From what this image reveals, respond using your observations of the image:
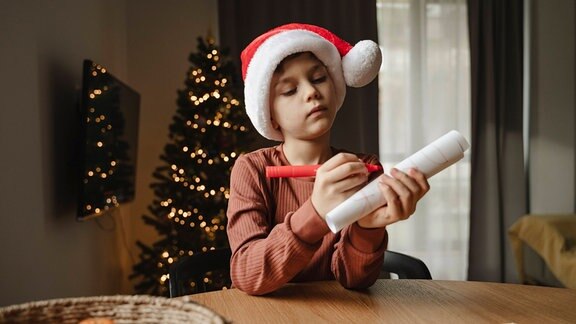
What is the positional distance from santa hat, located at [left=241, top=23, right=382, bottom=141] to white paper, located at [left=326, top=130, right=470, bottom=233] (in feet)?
0.95

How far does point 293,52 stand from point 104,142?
1628mm

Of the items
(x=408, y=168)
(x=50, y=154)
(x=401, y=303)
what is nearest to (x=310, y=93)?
(x=408, y=168)

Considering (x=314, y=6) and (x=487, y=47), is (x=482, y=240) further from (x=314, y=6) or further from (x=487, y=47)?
(x=314, y=6)

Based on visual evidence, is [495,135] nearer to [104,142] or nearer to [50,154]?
[104,142]

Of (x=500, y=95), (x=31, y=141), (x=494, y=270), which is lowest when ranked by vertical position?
(x=494, y=270)

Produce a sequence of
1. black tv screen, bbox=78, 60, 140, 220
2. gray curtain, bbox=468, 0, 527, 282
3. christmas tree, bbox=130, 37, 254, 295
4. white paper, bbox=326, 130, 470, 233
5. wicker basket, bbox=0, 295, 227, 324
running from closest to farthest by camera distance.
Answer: wicker basket, bbox=0, 295, 227, 324 → white paper, bbox=326, 130, 470, 233 → black tv screen, bbox=78, 60, 140, 220 → christmas tree, bbox=130, 37, 254, 295 → gray curtain, bbox=468, 0, 527, 282

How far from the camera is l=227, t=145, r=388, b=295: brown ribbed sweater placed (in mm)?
912

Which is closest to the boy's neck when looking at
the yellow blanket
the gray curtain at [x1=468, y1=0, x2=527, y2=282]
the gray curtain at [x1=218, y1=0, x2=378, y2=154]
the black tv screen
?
the black tv screen

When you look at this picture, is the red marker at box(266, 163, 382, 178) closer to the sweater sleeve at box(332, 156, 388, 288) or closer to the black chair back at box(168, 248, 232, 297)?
the sweater sleeve at box(332, 156, 388, 288)

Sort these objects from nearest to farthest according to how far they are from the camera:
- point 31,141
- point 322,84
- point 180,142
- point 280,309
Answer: point 280,309 → point 322,84 → point 31,141 → point 180,142

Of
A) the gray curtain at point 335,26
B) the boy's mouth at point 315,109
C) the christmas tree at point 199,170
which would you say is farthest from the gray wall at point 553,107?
the boy's mouth at point 315,109

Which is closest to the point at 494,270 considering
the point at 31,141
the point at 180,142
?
the point at 180,142

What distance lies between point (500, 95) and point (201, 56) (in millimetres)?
2320

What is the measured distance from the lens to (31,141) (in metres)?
1.91
